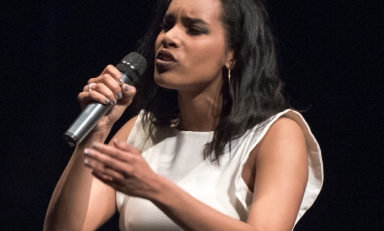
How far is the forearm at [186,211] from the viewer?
1.28 meters

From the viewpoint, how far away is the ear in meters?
1.92

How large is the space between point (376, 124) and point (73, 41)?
128 centimetres

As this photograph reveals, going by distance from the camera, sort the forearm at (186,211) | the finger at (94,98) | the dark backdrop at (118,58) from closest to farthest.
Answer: the forearm at (186,211) < the finger at (94,98) < the dark backdrop at (118,58)

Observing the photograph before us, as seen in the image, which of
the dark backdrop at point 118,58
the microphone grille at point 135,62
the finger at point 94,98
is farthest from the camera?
the dark backdrop at point 118,58

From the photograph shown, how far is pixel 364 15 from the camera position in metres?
2.38

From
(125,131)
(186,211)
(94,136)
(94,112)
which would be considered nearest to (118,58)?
(125,131)

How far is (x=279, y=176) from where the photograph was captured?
1.62 meters

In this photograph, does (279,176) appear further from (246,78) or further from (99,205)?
(99,205)

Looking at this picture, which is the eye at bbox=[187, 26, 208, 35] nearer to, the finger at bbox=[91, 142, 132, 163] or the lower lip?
the lower lip

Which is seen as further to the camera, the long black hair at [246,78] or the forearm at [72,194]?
the long black hair at [246,78]

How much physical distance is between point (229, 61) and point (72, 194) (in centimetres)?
63

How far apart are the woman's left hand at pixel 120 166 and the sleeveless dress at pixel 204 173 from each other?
1.73 ft

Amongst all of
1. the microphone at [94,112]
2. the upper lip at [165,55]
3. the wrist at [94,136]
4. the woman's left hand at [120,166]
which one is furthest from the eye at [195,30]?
the woman's left hand at [120,166]

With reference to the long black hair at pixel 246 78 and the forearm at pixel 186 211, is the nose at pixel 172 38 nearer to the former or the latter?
the long black hair at pixel 246 78
